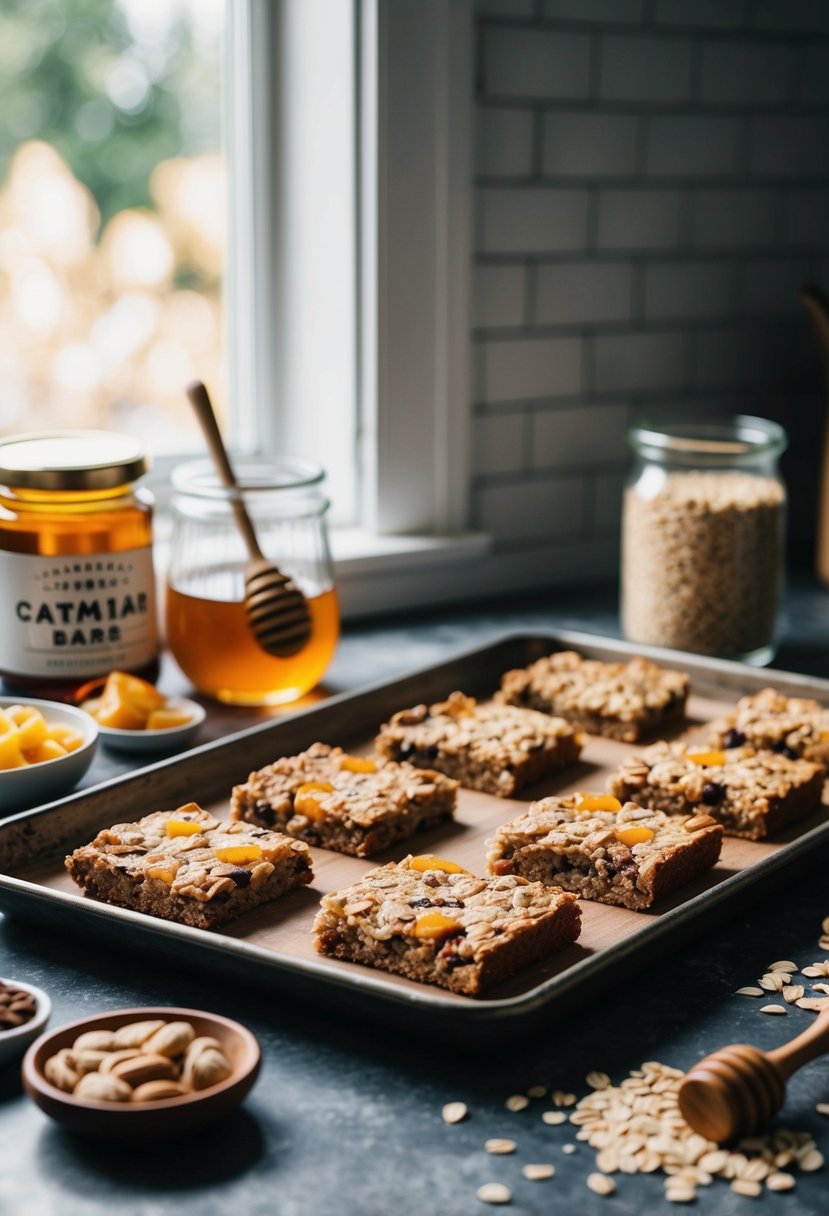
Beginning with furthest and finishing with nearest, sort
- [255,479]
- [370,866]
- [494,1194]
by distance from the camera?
[255,479]
[370,866]
[494,1194]

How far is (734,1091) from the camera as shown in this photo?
882 mm

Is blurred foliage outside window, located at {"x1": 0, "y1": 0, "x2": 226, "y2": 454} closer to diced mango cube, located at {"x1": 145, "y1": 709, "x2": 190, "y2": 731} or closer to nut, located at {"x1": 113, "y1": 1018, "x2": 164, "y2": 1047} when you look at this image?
diced mango cube, located at {"x1": 145, "y1": 709, "x2": 190, "y2": 731}

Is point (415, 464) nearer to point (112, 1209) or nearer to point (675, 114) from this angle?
point (675, 114)

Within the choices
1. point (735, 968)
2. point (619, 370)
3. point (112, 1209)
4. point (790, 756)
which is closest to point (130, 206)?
point (619, 370)

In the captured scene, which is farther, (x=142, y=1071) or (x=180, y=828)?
(x=180, y=828)

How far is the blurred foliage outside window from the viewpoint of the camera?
2115 mm

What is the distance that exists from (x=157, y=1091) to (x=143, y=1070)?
0.07 feet

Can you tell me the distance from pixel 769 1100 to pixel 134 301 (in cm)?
197

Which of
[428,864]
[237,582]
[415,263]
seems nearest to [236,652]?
[237,582]

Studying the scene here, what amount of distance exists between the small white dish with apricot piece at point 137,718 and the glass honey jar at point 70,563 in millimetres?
42

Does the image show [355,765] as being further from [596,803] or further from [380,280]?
[380,280]

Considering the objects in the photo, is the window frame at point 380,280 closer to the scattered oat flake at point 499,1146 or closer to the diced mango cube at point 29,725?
the diced mango cube at point 29,725

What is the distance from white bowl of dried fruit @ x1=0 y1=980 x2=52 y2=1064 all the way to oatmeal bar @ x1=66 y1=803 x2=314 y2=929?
0.48 feet

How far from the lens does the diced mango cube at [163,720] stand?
157 cm
